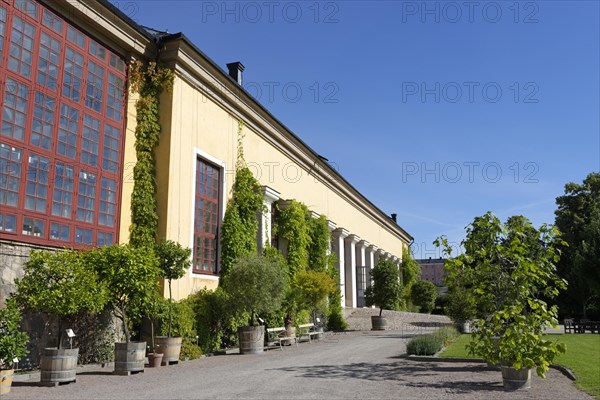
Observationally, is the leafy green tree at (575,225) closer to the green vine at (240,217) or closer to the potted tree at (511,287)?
the green vine at (240,217)

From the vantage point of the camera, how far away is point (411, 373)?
1162 centimetres

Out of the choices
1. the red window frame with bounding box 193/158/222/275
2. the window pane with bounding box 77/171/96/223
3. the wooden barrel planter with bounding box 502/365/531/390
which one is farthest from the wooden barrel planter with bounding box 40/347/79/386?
the wooden barrel planter with bounding box 502/365/531/390

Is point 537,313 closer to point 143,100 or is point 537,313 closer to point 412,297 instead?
point 143,100

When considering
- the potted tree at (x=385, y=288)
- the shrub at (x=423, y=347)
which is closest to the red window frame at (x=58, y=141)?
the shrub at (x=423, y=347)

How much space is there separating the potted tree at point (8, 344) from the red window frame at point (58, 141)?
7.42 ft

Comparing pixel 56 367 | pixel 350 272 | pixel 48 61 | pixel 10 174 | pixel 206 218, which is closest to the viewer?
pixel 56 367

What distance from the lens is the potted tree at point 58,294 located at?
9.89 m

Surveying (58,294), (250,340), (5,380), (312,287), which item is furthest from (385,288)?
(5,380)

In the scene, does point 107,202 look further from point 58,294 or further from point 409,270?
point 409,270

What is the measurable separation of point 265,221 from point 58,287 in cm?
1303

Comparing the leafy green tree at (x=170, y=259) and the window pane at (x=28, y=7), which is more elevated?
the window pane at (x=28, y=7)

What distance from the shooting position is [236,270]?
54.6 ft

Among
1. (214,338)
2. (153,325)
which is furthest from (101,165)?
(214,338)

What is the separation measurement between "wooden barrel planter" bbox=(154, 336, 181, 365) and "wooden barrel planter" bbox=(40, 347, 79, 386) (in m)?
3.52
